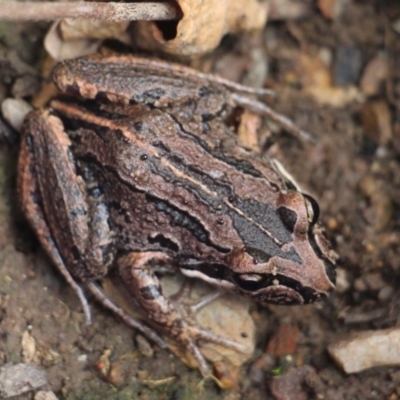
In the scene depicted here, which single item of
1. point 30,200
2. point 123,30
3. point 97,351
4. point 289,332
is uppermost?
point 123,30

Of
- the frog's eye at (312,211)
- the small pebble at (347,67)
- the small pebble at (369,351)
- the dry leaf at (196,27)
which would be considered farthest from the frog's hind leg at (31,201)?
the small pebble at (347,67)

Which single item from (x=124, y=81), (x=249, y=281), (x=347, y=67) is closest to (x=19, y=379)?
(x=249, y=281)

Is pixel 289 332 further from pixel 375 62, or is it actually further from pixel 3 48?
pixel 3 48

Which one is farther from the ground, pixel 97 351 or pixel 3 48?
pixel 3 48

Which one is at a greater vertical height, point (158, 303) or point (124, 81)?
point (124, 81)

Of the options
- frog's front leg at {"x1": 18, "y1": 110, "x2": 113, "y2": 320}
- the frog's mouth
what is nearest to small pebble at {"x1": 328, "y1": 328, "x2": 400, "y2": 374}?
the frog's mouth

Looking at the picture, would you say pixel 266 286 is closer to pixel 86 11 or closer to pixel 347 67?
pixel 86 11

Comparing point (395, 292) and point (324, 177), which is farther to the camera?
point (324, 177)

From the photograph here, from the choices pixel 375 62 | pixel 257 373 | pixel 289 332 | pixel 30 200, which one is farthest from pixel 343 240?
pixel 30 200

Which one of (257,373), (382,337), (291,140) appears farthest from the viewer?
(291,140)
